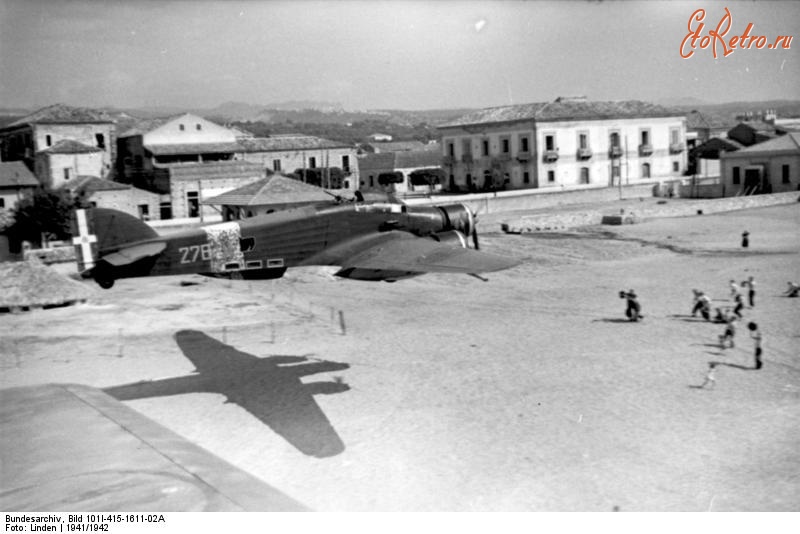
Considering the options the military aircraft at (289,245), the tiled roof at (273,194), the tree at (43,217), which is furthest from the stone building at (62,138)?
the military aircraft at (289,245)

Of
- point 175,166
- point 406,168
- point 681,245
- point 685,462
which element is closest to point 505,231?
point 681,245

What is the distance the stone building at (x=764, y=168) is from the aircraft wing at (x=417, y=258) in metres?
35.5

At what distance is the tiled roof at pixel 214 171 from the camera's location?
135 feet

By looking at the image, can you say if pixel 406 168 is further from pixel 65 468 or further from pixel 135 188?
pixel 65 468

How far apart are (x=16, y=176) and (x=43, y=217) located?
26.3 ft

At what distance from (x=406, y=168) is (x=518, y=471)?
51792 mm

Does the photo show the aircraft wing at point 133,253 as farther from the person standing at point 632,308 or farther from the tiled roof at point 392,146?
the tiled roof at point 392,146

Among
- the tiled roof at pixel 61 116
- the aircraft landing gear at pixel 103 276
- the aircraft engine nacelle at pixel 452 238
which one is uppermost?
the tiled roof at pixel 61 116

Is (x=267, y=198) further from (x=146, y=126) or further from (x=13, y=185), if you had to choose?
(x=146, y=126)

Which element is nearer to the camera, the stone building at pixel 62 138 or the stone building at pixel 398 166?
the stone building at pixel 62 138

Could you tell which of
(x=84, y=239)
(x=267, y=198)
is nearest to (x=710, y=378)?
(x=84, y=239)

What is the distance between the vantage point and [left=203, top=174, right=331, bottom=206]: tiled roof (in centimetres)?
3516

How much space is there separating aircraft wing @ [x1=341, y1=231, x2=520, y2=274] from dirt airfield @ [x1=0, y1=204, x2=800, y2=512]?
2611 mm

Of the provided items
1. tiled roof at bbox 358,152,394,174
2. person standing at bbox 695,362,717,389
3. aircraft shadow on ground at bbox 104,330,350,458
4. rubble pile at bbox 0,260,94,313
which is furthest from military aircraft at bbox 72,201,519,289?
tiled roof at bbox 358,152,394,174
